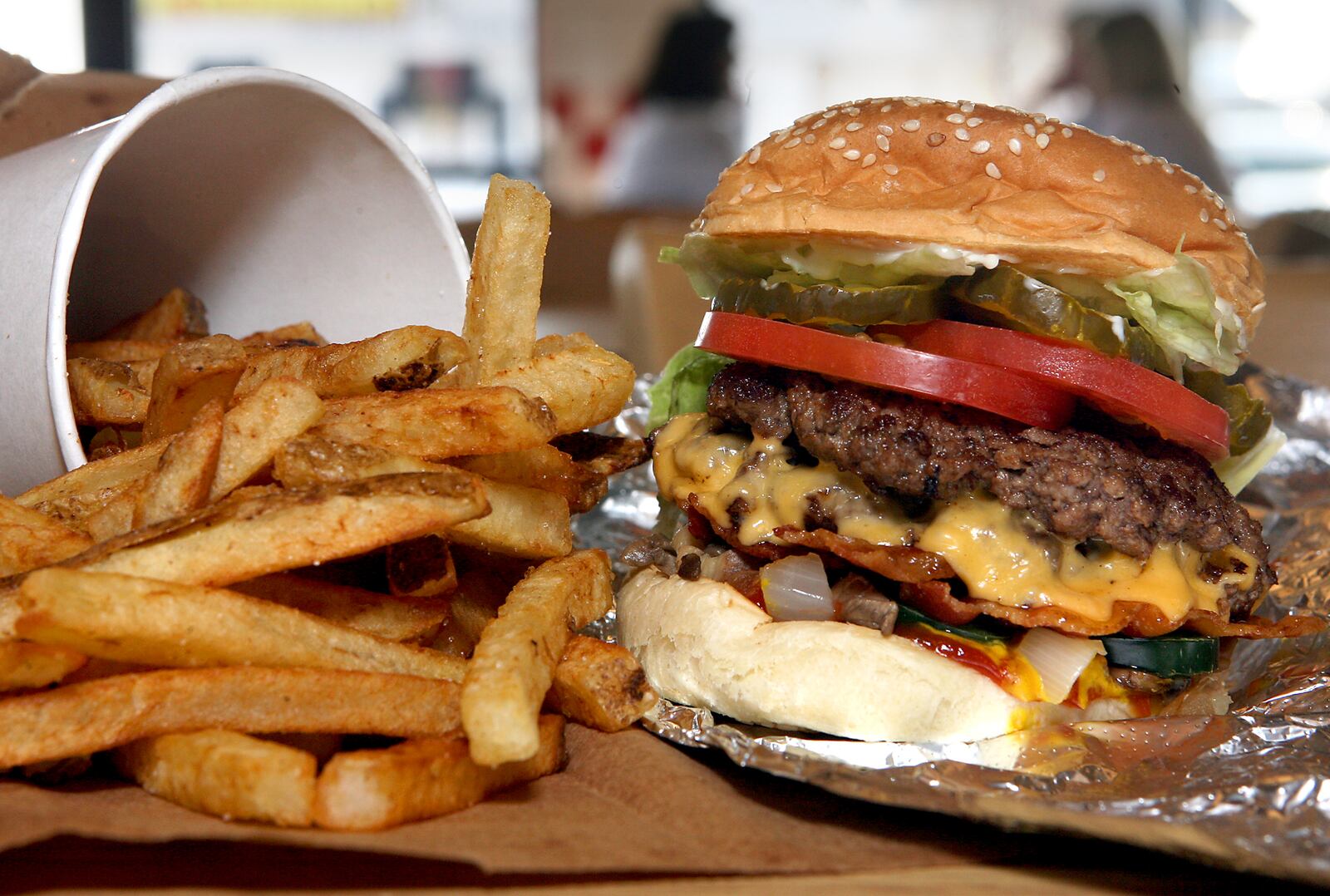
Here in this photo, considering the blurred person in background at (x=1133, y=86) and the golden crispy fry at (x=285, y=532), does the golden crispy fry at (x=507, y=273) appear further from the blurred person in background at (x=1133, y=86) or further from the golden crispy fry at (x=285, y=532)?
the blurred person in background at (x=1133, y=86)

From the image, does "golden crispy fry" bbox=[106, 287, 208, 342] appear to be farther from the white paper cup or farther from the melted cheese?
the melted cheese

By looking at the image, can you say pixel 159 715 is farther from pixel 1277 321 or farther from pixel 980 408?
pixel 1277 321

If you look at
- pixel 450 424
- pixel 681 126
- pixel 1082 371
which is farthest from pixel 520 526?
pixel 681 126

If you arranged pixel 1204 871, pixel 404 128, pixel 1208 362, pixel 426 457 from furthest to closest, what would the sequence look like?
pixel 404 128 < pixel 1208 362 < pixel 426 457 < pixel 1204 871

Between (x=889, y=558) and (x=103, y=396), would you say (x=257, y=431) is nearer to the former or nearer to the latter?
(x=103, y=396)

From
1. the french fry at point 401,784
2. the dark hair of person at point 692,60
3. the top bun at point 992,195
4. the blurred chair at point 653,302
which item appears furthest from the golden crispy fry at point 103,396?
the dark hair of person at point 692,60

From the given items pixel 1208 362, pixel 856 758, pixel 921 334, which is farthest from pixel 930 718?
pixel 1208 362
